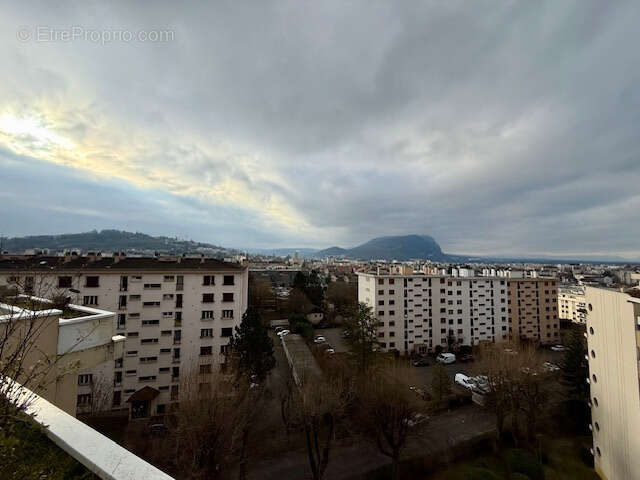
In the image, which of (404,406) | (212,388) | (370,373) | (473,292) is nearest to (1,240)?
(212,388)

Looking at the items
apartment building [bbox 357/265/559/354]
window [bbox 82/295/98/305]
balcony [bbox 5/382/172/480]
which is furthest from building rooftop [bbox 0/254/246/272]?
balcony [bbox 5/382/172/480]

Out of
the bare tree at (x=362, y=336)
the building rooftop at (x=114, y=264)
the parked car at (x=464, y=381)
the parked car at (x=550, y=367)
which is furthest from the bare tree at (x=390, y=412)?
the parked car at (x=550, y=367)

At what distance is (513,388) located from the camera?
17.6 meters

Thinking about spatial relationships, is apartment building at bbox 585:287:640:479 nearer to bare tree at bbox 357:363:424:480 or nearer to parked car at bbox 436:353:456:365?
bare tree at bbox 357:363:424:480

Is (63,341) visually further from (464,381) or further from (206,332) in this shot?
(464,381)

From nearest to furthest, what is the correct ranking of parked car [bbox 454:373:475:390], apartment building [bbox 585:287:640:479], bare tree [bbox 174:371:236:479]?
bare tree [bbox 174:371:236:479]
apartment building [bbox 585:287:640:479]
parked car [bbox 454:373:475:390]

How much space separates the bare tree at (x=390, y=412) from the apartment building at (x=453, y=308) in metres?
19.7

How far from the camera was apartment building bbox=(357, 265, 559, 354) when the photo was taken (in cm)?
3719

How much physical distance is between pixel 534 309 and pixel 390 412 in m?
40.4

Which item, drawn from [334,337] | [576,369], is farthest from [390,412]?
[334,337]

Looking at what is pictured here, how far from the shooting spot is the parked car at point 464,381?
26.2 meters

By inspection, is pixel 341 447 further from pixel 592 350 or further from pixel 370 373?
pixel 592 350

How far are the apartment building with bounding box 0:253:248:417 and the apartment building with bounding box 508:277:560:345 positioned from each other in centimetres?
4072

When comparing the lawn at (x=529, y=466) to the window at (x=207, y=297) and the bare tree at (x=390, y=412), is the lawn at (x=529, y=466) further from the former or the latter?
the window at (x=207, y=297)
